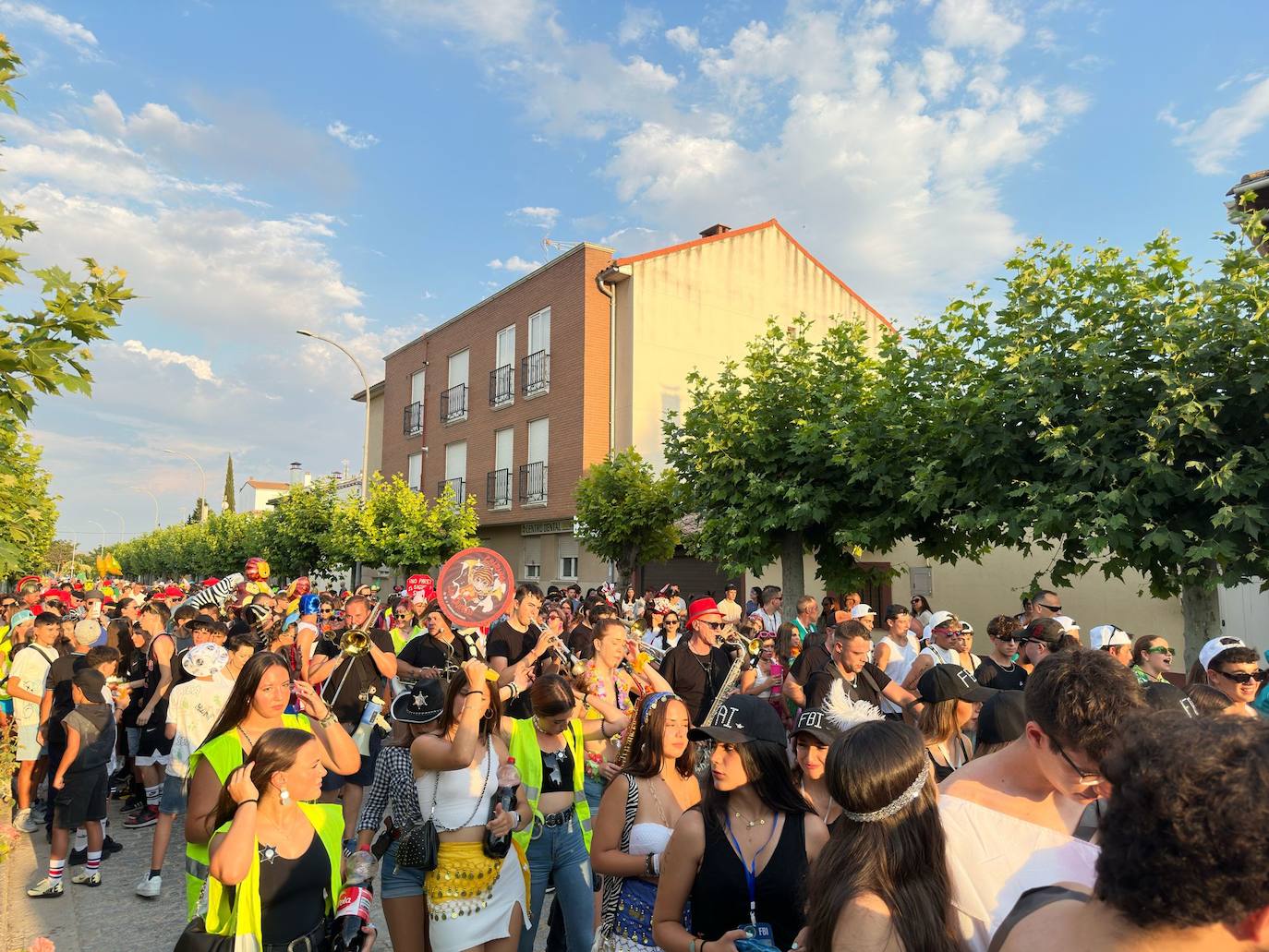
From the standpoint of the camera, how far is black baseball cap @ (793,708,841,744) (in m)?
3.67

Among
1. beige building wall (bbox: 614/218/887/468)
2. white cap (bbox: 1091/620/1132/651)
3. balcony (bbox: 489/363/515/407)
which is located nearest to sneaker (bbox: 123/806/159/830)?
white cap (bbox: 1091/620/1132/651)

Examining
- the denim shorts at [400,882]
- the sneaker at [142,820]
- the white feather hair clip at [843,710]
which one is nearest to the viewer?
the denim shorts at [400,882]

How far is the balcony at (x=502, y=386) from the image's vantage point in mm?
27906

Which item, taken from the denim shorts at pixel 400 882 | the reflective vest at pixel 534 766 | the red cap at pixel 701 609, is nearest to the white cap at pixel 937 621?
the red cap at pixel 701 609

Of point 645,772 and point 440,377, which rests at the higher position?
point 440,377

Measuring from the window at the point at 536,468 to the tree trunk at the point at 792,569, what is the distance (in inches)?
431

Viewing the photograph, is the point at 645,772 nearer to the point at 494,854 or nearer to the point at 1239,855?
the point at 494,854

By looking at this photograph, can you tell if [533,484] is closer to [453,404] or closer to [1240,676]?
[453,404]

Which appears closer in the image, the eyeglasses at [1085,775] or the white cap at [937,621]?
the eyeglasses at [1085,775]

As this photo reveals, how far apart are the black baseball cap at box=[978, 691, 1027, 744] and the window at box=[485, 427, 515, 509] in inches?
985

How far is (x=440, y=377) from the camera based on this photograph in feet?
107

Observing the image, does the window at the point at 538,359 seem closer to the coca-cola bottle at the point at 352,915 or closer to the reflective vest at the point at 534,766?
the reflective vest at the point at 534,766

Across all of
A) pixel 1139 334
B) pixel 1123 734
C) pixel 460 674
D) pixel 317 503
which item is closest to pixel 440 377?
pixel 317 503

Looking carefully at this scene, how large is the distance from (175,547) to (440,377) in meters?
37.3
